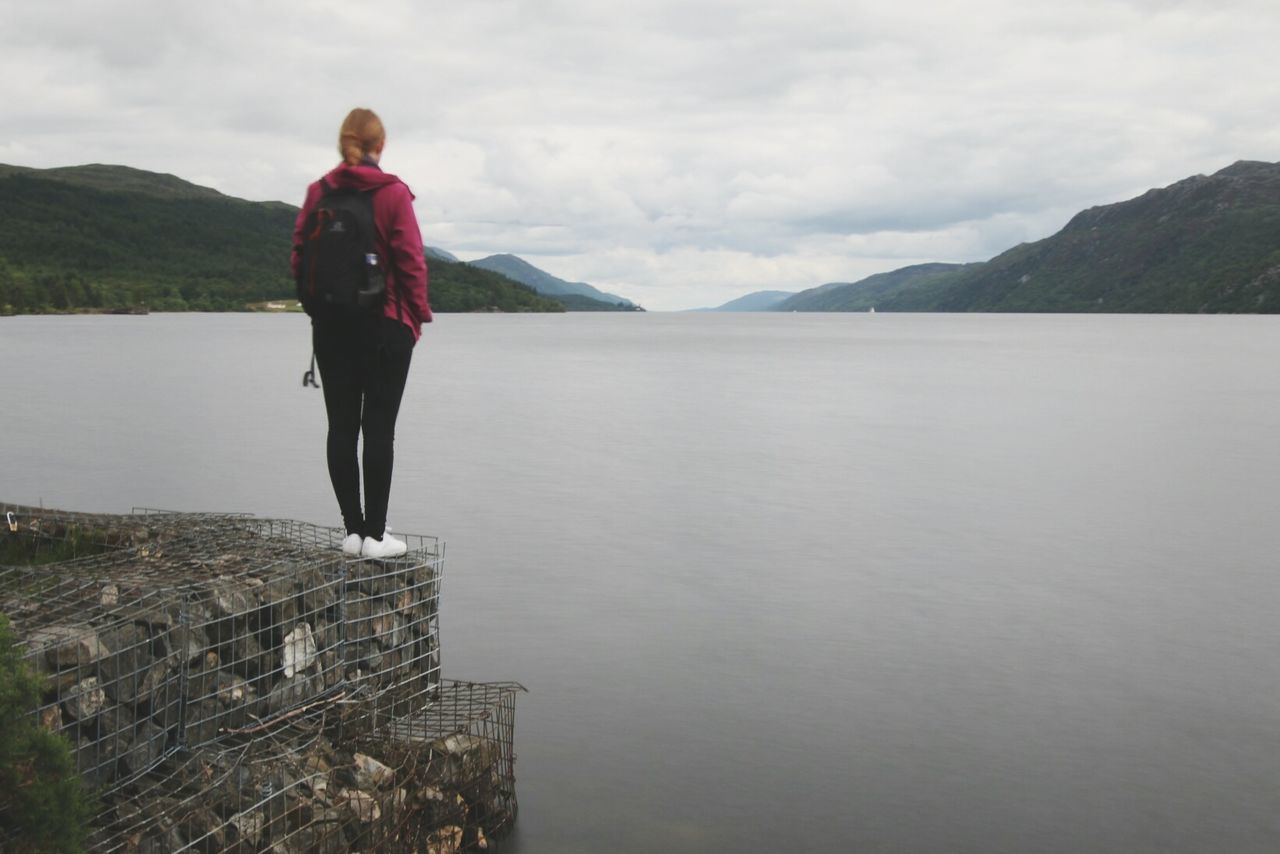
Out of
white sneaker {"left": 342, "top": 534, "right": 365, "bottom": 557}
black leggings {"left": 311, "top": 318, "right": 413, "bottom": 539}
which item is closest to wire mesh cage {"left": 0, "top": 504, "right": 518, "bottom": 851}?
white sneaker {"left": 342, "top": 534, "right": 365, "bottom": 557}

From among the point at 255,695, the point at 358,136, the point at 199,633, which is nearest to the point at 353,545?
the point at 255,695

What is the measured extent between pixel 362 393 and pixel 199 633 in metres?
2.08

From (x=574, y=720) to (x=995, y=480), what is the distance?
18.3 meters

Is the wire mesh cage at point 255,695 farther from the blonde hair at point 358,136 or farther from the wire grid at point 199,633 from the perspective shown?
the blonde hair at point 358,136

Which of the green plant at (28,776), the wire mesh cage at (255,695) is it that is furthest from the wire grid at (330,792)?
the green plant at (28,776)

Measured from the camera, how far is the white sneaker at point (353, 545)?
27.0ft

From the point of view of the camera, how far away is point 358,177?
7422mm

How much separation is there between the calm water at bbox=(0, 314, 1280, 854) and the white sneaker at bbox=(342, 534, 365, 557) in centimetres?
245

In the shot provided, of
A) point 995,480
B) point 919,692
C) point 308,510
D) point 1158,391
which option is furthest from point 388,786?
point 1158,391

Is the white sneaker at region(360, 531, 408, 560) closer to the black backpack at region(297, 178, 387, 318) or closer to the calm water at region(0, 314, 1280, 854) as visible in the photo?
the black backpack at region(297, 178, 387, 318)

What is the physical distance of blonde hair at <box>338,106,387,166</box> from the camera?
24.5ft

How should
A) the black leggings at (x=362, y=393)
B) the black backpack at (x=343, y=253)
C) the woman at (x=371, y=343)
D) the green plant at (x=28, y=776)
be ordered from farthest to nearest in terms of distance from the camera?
the black leggings at (x=362, y=393), the woman at (x=371, y=343), the black backpack at (x=343, y=253), the green plant at (x=28, y=776)

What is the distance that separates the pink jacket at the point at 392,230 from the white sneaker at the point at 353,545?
1704 mm

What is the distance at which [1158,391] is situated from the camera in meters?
54.2
